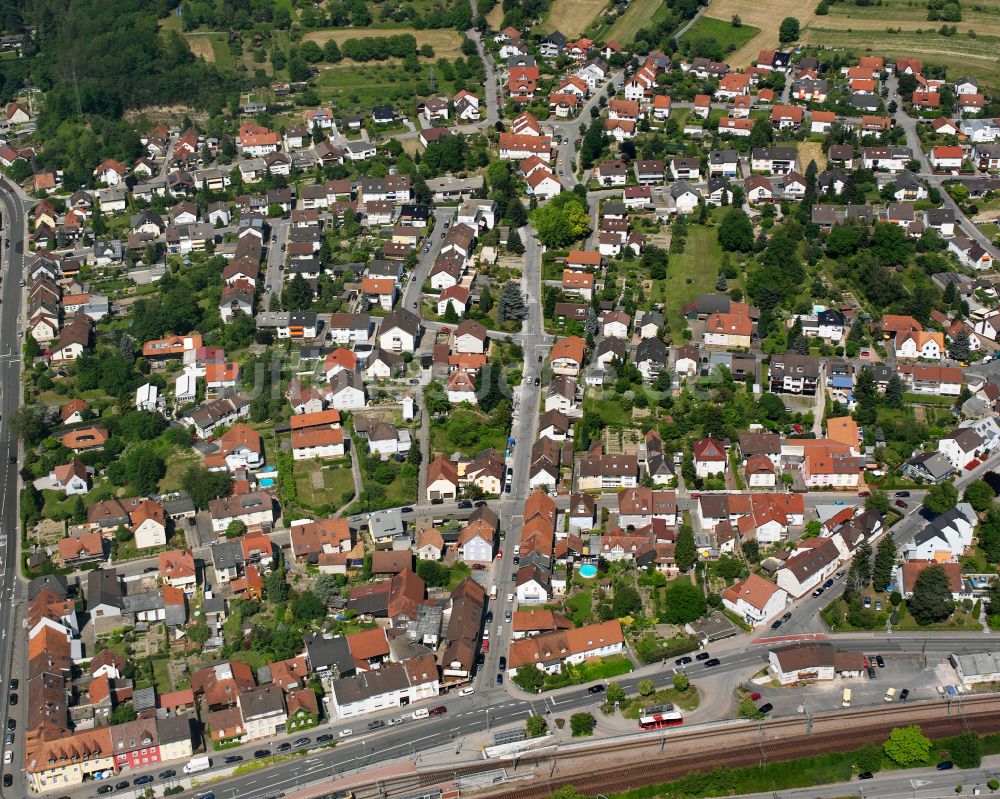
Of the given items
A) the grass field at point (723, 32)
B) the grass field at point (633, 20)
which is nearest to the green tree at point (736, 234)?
the grass field at point (723, 32)

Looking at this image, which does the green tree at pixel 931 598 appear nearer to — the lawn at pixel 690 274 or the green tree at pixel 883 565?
the green tree at pixel 883 565

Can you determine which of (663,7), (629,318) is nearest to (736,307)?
(629,318)

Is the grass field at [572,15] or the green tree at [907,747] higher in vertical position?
the grass field at [572,15]

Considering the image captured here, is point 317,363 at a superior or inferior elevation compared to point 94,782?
superior

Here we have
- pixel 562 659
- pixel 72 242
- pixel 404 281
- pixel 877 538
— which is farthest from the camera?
pixel 72 242

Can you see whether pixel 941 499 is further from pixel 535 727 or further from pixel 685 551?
pixel 535 727

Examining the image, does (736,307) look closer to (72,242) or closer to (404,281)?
(404,281)
